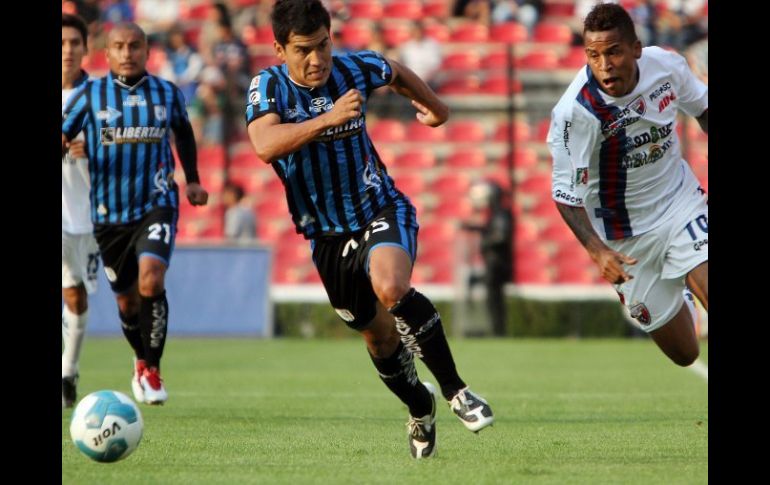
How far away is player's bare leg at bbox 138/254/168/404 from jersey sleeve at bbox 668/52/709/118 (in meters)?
3.68

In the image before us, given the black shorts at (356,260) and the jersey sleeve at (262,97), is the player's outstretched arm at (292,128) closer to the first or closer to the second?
the jersey sleeve at (262,97)

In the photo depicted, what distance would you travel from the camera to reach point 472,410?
595 centimetres

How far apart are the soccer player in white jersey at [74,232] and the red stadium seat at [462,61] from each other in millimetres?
12248

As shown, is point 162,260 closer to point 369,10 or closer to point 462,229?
point 462,229

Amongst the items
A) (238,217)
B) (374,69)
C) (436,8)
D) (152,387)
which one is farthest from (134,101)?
(436,8)

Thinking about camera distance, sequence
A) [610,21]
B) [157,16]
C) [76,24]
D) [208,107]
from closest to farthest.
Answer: [610,21], [76,24], [208,107], [157,16]

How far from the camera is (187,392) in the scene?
404 inches

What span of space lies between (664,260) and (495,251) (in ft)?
35.1

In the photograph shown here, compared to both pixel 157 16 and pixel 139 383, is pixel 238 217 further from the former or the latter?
pixel 139 383

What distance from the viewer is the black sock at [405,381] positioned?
6422mm

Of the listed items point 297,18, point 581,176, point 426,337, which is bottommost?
point 426,337

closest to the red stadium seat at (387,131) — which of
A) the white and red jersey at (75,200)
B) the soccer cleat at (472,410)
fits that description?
the white and red jersey at (75,200)
